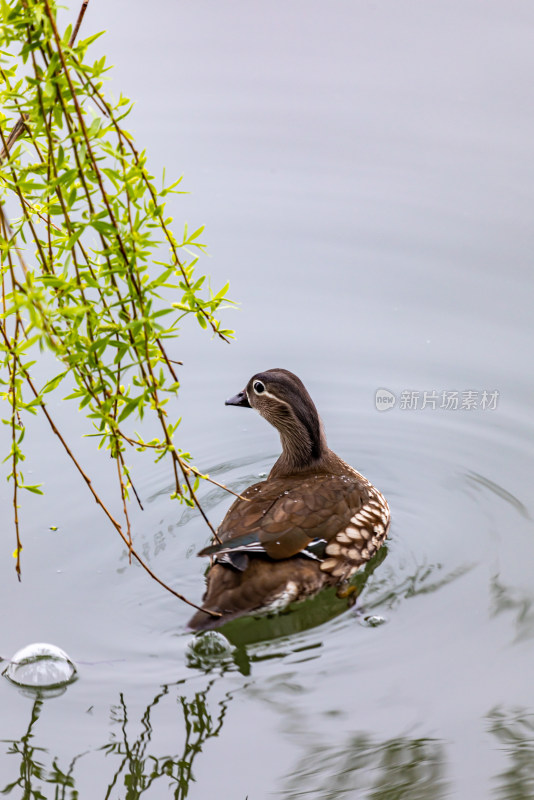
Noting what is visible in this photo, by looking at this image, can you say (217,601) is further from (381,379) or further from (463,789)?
(381,379)

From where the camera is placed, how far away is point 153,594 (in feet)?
15.8

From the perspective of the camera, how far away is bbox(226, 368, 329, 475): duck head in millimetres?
5570

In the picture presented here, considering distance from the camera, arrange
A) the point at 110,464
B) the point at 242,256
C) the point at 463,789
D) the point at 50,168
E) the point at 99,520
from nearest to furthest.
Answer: the point at 50,168, the point at 463,789, the point at 99,520, the point at 110,464, the point at 242,256

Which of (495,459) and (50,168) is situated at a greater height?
(50,168)

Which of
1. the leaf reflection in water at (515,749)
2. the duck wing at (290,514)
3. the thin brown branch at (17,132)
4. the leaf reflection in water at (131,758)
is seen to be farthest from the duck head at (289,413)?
the thin brown branch at (17,132)

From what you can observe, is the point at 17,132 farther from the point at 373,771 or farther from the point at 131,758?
the point at 373,771

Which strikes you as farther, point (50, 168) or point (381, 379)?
point (381, 379)

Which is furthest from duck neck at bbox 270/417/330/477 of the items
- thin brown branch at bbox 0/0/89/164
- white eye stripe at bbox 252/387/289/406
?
thin brown branch at bbox 0/0/89/164

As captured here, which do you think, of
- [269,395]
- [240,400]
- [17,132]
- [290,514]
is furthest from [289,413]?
[17,132]

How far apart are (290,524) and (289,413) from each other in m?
1.04

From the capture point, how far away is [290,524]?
476 cm

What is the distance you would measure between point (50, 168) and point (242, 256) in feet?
13.3

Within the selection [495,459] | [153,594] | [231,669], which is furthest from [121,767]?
[495,459]

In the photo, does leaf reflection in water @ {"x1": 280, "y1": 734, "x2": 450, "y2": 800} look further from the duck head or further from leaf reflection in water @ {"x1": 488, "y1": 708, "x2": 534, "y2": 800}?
the duck head
